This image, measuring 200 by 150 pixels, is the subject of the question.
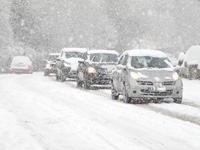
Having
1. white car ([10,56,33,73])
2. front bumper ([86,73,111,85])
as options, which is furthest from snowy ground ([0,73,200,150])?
white car ([10,56,33,73])

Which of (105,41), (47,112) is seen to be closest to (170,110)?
(47,112)

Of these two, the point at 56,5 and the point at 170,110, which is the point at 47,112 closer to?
the point at 170,110

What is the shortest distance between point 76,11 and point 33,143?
6682 centimetres

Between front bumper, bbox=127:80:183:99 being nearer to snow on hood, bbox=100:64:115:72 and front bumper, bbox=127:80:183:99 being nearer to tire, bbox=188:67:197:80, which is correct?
snow on hood, bbox=100:64:115:72

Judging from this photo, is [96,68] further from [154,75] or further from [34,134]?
[34,134]

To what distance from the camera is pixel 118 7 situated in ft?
246

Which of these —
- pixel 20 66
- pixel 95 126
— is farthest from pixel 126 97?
pixel 20 66

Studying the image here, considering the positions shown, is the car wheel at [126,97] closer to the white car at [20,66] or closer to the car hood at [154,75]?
the car hood at [154,75]

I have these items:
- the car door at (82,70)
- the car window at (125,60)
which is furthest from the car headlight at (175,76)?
the car door at (82,70)

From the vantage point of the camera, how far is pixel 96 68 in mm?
19984

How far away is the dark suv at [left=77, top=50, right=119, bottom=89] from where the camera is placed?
65.2ft

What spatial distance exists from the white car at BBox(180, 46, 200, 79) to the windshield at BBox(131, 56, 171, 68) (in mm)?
12202

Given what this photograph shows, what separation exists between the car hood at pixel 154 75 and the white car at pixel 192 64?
13.2 m

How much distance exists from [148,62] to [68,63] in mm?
10965
